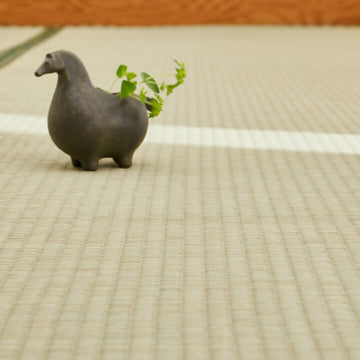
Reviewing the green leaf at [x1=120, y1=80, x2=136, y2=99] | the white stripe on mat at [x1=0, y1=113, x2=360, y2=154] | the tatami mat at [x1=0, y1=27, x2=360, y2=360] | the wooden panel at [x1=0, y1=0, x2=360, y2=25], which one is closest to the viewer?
the tatami mat at [x1=0, y1=27, x2=360, y2=360]

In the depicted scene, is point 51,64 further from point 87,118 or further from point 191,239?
point 191,239

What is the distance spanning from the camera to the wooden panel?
192 inches

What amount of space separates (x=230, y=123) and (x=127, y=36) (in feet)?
7.96

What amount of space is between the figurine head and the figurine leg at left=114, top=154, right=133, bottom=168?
201mm

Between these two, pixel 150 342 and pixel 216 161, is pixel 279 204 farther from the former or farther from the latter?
pixel 150 342

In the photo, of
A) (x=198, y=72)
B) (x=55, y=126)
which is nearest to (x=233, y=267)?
(x=55, y=126)

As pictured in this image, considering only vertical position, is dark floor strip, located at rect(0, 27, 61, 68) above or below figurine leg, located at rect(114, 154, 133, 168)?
below

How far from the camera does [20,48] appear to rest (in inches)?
138

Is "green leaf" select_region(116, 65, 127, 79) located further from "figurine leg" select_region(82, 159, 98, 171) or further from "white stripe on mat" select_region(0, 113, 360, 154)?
"white stripe on mat" select_region(0, 113, 360, 154)

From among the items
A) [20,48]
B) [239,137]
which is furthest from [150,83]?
[20,48]

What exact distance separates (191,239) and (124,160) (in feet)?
1.35

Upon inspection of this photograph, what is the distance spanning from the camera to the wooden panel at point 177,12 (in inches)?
192

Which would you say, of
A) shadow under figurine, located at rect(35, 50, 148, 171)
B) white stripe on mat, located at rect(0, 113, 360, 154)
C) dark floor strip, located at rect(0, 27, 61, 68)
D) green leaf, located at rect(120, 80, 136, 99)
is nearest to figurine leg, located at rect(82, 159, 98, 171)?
shadow under figurine, located at rect(35, 50, 148, 171)

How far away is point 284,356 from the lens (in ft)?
2.65
